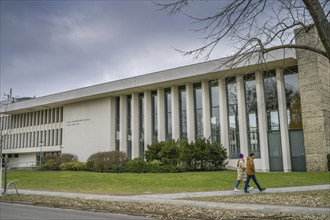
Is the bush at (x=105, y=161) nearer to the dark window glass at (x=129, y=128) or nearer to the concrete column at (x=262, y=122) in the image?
the dark window glass at (x=129, y=128)

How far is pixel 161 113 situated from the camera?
36938 millimetres

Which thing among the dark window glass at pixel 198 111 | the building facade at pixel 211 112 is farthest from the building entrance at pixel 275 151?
the dark window glass at pixel 198 111

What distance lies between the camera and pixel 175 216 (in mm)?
10844

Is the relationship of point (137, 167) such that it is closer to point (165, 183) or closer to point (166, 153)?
point (166, 153)

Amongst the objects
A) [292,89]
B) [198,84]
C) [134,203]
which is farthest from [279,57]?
[134,203]

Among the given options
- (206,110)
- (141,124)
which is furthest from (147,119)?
(206,110)

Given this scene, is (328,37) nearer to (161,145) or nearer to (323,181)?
(323,181)

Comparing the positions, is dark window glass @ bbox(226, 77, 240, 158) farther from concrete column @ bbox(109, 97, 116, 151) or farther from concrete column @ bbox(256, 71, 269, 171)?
concrete column @ bbox(109, 97, 116, 151)

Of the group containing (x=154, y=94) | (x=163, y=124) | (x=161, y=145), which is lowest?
(x=161, y=145)

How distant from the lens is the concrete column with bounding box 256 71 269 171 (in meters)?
30.0

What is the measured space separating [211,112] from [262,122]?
5.37 metres

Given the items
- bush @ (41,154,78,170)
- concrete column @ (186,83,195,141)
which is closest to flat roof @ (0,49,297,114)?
concrete column @ (186,83,195,141)

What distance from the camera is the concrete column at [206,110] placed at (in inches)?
1321

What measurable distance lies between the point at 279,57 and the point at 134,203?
19.0 m
